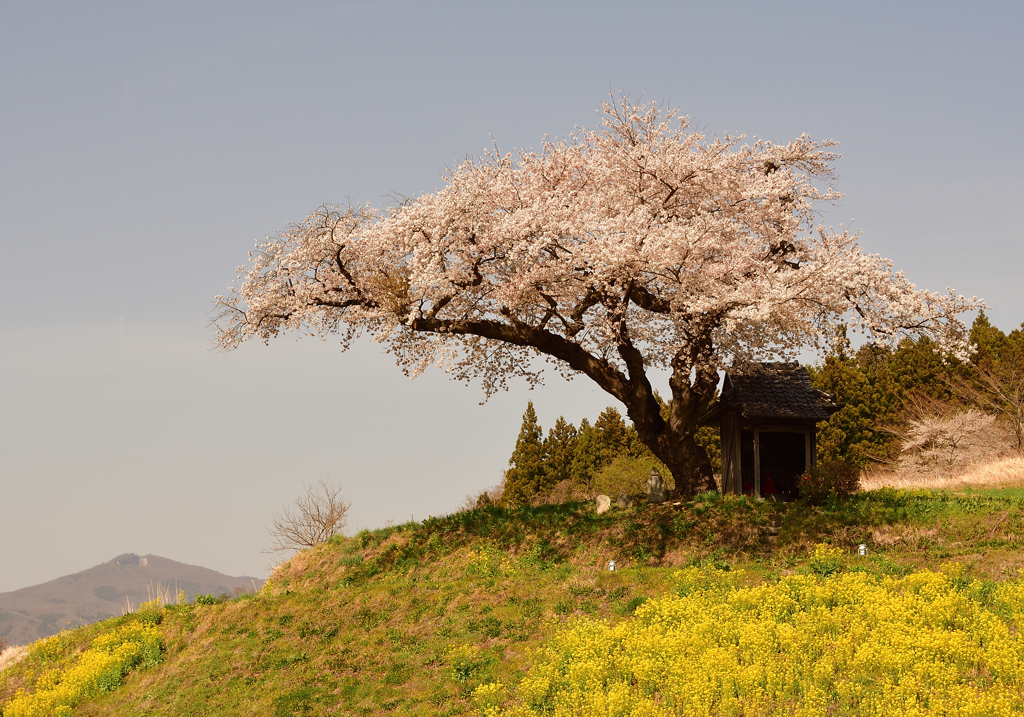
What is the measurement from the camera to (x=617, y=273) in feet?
60.0

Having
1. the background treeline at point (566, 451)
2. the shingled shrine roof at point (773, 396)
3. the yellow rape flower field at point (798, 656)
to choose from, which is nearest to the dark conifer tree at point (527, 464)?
the background treeline at point (566, 451)

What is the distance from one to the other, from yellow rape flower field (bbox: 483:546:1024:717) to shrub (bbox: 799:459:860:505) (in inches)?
280

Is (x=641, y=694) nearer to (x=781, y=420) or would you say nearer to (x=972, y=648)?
(x=972, y=648)

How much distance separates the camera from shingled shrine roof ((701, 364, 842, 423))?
2231 cm

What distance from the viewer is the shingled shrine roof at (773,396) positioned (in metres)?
22.3

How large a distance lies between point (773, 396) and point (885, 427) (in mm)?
20435

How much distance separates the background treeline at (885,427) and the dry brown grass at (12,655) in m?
19.6

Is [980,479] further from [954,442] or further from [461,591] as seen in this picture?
[461,591]

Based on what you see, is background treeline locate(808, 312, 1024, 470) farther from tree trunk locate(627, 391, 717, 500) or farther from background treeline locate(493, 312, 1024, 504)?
tree trunk locate(627, 391, 717, 500)

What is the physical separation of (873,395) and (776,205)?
25893mm

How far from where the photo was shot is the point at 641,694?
33.6 feet

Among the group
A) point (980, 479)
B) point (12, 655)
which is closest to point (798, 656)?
point (12, 655)

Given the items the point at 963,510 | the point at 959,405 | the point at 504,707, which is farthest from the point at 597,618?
the point at 959,405

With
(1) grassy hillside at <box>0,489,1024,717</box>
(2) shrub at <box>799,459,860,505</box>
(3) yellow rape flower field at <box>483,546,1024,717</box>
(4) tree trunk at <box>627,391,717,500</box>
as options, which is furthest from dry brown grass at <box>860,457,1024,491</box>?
(3) yellow rape flower field at <box>483,546,1024,717</box>
